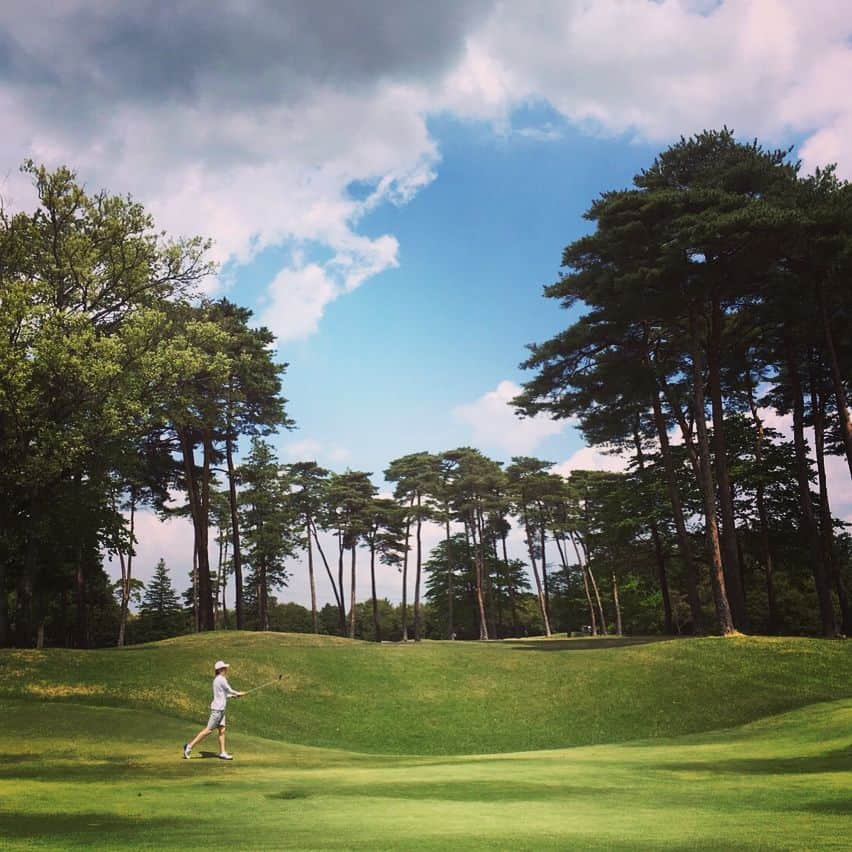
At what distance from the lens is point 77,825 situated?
268 inches

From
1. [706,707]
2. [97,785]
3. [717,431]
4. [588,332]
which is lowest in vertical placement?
[706,707]

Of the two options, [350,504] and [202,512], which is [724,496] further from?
[350,504]

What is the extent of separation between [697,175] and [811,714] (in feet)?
71.2

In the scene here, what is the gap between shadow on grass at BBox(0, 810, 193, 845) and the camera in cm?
629

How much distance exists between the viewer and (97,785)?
389 inches

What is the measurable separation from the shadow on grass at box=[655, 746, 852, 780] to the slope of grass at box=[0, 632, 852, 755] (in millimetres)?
6865

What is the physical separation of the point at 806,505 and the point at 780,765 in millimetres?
22444

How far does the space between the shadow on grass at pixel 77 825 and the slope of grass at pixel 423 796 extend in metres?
0.03

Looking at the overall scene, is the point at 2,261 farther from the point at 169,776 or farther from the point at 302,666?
the point at 169,776

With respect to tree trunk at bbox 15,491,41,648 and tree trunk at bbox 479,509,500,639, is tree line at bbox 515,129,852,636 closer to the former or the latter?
tree trunk at bbox 15,491,41,648

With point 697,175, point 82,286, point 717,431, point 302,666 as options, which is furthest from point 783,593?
point 82,286

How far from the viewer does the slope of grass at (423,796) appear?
6137 mm

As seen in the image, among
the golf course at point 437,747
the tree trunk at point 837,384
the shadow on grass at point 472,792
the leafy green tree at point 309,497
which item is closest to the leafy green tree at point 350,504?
the leafy green tree at point 309,497

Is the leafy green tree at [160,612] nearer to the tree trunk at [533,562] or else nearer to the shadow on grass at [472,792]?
the tree trunk at [533,562]
